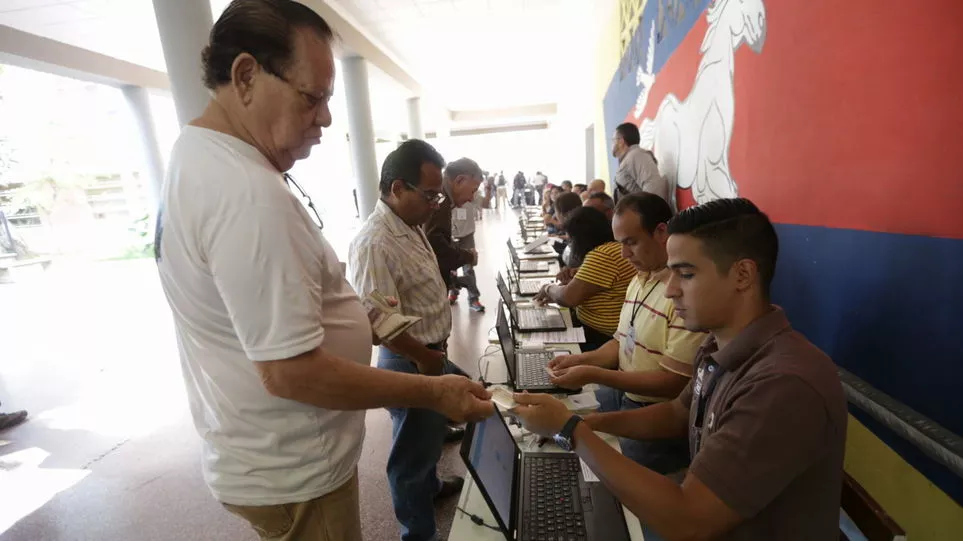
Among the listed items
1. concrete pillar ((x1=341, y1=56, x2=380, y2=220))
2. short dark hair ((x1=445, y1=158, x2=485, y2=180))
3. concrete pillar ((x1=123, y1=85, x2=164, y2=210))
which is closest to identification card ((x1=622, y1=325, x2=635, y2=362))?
short dark hair ((x1=445, y1=158, x2=485, y2=180))

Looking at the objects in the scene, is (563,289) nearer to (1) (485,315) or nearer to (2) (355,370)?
(2) (355,370)

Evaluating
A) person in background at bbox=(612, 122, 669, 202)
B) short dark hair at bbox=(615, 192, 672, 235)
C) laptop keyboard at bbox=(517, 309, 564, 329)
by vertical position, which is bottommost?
laptop keyboard at bbox=(517, 309, 564, 329)

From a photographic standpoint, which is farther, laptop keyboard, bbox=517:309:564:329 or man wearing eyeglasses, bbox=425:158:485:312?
man wearing eyeglasses, bbox=425:158:485:312

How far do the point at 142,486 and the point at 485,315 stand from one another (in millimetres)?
3170

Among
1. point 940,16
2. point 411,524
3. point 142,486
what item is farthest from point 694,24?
point 142,486

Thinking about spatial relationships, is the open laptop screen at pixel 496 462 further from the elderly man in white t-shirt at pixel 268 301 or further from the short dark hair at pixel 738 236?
the short dark hair at pixel 738 236

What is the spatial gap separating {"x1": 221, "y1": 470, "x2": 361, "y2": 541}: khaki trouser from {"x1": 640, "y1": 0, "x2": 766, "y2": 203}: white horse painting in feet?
6.90

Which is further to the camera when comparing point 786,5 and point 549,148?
point 549,148

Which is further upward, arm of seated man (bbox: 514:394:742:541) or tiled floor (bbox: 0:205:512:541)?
arm of seated man (bbox: 514:394:742:541)

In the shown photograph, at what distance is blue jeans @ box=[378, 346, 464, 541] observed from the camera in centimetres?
169

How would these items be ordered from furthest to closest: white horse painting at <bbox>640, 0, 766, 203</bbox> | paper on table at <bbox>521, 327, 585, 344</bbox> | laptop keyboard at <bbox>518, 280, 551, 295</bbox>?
laptop keyboard at <bbox>518, 280, 551, 295</bbox> → paper on table at <bbox>521, 327, 585, 344</bbox> → white horse painting at <bbox>640, 0, 766, 203</bbox>

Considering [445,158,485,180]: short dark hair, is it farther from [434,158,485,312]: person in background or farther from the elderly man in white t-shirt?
the elderly man in white t-shirt

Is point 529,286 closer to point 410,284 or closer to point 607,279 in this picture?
point 607,279

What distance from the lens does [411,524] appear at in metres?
1.73
